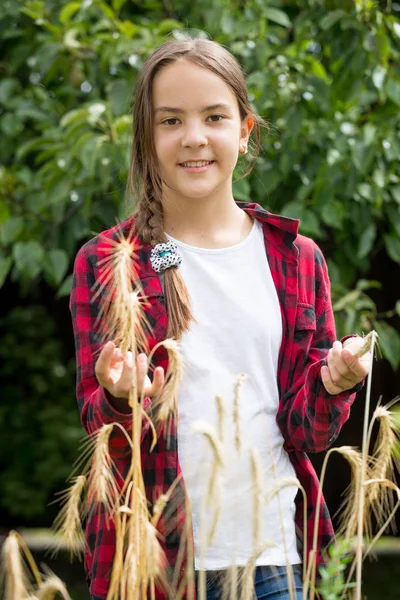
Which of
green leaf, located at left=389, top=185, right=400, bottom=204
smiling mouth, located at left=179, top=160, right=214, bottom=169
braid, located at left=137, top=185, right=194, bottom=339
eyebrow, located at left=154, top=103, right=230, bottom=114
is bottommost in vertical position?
braid, located at left=137, top=185, right=194, bottom=339

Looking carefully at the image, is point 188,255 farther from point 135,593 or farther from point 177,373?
point 135,593

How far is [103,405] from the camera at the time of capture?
1498 millimetres

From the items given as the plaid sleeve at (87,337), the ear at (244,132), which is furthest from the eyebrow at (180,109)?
the plaid sleeve at (87,337)

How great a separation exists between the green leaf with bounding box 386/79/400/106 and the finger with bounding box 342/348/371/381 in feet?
5.76

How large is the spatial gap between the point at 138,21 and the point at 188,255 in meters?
2.15

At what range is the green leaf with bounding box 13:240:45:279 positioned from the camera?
3.14 metres

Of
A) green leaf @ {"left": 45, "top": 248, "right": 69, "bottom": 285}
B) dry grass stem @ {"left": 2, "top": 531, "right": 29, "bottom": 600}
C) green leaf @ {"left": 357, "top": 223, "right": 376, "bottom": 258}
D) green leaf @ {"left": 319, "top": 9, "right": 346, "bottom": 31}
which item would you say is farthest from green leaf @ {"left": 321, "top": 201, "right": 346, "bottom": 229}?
dry grass stem @ {"left": 2, "top": 531, "right": 29, "bottom": 600}

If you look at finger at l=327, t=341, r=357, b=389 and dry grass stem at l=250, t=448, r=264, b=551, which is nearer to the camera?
dry grass stem at l=250, t=448, r=264, b=551

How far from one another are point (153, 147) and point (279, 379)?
1.54ft

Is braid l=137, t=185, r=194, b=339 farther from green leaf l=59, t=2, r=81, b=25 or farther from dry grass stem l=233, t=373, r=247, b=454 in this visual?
green leaf l=59, t=2, r=81, b=25

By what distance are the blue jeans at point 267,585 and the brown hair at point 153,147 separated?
1.34 ft

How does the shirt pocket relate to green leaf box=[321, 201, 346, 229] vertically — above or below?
below

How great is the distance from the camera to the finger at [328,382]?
5.11 feet

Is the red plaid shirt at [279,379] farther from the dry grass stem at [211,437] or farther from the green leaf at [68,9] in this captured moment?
the green leaf at [68,9]
